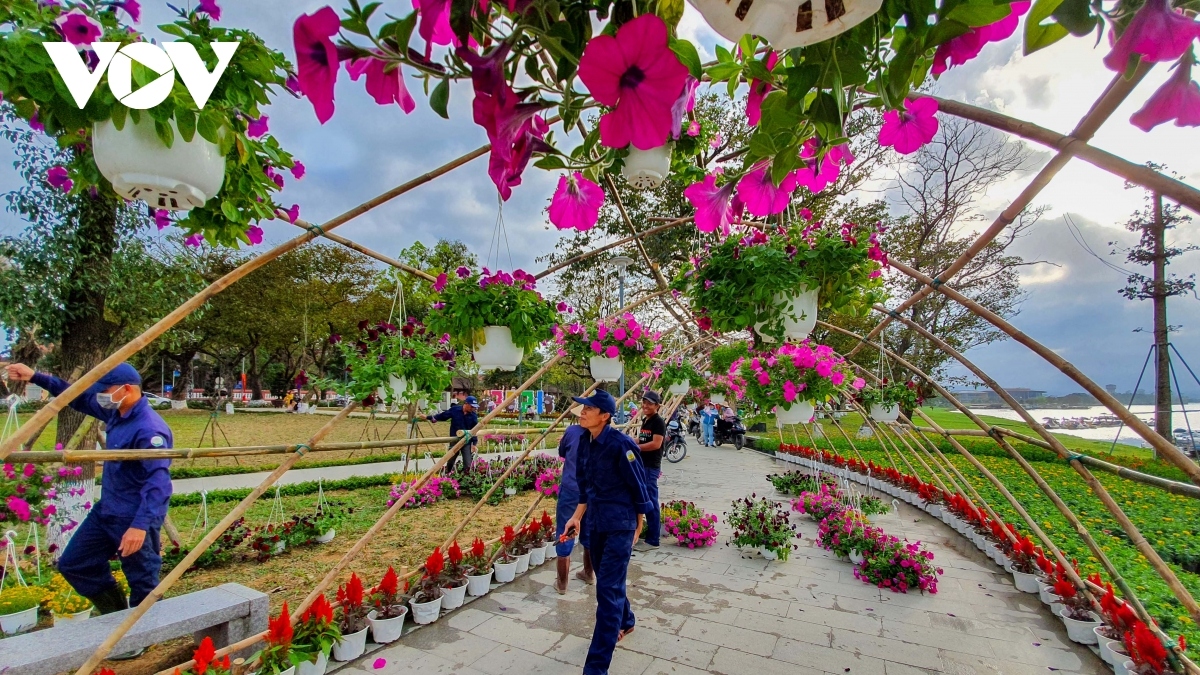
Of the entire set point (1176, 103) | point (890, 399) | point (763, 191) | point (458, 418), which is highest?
point (763, 191)

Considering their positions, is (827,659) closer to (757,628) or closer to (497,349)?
(757,628)

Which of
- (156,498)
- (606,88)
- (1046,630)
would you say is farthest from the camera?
(1046,630)

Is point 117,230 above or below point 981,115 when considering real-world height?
above

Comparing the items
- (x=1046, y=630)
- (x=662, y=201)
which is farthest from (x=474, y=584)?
(x=662, y=201)

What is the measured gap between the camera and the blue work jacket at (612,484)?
3.09m

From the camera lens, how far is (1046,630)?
11.6ft

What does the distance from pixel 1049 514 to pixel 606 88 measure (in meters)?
8.24

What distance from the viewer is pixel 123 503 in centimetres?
276

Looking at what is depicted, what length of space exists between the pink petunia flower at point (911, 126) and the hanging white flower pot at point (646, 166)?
54 cm

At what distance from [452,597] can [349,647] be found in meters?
0.82

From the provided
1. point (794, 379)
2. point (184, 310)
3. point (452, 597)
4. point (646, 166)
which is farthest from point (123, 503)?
point (794, 379)

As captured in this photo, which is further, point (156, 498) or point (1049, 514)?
point (1049, 514)

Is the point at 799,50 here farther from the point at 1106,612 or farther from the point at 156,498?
the point at 1106,612

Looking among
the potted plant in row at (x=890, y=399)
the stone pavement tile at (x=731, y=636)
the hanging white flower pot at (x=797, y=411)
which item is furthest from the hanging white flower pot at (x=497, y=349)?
the potted plant in row at (x=890, y=399)
